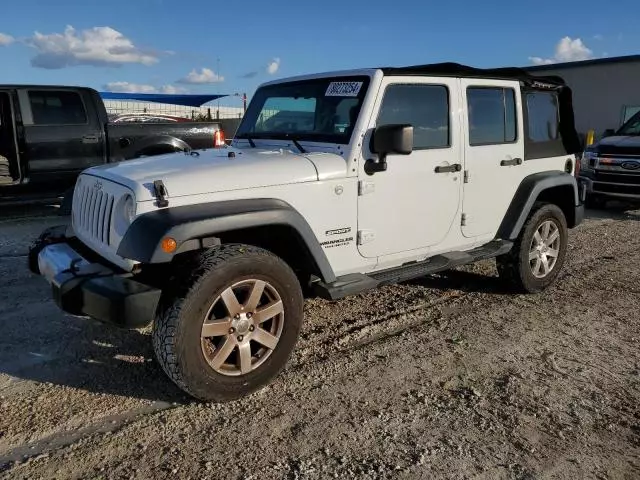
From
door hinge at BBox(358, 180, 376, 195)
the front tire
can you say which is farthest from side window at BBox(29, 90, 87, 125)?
the front tire

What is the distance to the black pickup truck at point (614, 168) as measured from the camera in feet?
31.0

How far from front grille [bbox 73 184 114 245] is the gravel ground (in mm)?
859

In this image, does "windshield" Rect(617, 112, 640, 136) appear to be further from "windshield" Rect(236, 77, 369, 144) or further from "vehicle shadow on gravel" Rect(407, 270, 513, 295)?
"windshield" Rect(236, 77, 369, 144)

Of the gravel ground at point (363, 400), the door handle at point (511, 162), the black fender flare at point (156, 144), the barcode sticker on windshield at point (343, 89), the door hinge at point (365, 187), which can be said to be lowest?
the gravel ground at point (363, 400)

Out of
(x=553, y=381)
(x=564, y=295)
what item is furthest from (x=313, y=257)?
(x=564, y=295)

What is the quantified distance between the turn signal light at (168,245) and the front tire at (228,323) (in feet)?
0.69

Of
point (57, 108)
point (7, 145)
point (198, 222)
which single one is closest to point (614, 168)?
point (198, 222)

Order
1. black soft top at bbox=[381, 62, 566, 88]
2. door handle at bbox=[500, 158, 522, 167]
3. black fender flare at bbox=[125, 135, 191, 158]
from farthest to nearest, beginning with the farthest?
1. black fender flare at bbox=[125, 135, 191, 158]
2. door handle at bbox=[500, 158, 522, 167]
3. black soft top at bbox=[381, 62, 566, 88]

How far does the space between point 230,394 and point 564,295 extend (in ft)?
11.5

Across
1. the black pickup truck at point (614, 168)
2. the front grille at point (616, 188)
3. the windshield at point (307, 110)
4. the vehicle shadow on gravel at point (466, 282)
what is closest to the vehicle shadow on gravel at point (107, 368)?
the windshield at point (307, 110)

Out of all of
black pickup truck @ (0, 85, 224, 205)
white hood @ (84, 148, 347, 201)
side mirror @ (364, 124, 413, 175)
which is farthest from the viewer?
Result: black pickup truck @ (0, 85, 224, 205)

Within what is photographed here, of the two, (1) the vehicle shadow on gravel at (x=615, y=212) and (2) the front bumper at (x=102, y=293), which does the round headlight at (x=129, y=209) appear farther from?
(1) the vehicle shadow on gravel at (x=615, y=212)

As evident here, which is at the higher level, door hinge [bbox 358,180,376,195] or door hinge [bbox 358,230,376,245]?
door hinge [bbox 358,180,376,195]

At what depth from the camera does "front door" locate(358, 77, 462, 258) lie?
12.9 feet
